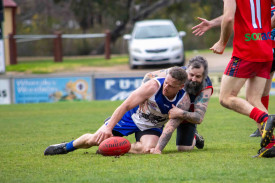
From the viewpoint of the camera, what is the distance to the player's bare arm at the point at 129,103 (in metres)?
A: 5.80

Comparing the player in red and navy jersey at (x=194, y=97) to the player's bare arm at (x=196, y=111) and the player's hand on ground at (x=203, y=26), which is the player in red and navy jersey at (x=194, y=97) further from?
the player's hand on ground at (x=203, y=26)

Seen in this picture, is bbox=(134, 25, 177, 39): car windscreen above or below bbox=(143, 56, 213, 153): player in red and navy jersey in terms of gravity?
above

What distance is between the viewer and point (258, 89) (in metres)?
5.72

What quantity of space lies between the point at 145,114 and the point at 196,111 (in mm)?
678

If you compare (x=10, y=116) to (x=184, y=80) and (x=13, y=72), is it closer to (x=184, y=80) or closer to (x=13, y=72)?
(x=184, y=80)

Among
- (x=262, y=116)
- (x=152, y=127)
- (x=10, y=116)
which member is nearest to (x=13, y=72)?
(x=10, y=116)

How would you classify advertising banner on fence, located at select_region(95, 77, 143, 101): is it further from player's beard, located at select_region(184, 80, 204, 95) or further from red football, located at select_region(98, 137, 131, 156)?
red football, located at select_region(98, 137, 131, 156)

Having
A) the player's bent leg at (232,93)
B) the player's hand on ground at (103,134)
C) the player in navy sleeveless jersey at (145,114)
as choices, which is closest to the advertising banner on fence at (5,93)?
the player in navy sleeveless jersey at (145,114)

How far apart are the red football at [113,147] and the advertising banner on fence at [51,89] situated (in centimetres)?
986

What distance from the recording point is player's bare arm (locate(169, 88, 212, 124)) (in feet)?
19.4

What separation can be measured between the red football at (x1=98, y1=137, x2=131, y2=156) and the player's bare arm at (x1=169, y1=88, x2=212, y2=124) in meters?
0.66

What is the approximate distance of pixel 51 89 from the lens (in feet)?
52.0

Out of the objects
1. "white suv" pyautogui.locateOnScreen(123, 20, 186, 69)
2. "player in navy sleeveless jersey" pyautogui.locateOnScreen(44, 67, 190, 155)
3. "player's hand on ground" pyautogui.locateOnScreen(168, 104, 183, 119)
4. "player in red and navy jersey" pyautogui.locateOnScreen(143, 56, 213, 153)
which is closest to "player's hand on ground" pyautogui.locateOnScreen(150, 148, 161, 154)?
"player in red and navy jersey" pyautogui.locateOnScreen(143, 56, 213, 153)

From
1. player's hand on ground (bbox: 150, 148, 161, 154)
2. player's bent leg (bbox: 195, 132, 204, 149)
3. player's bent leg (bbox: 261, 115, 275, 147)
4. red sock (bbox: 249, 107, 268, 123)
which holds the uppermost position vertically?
red sock (bbox: 249, 107, 268, 123)
